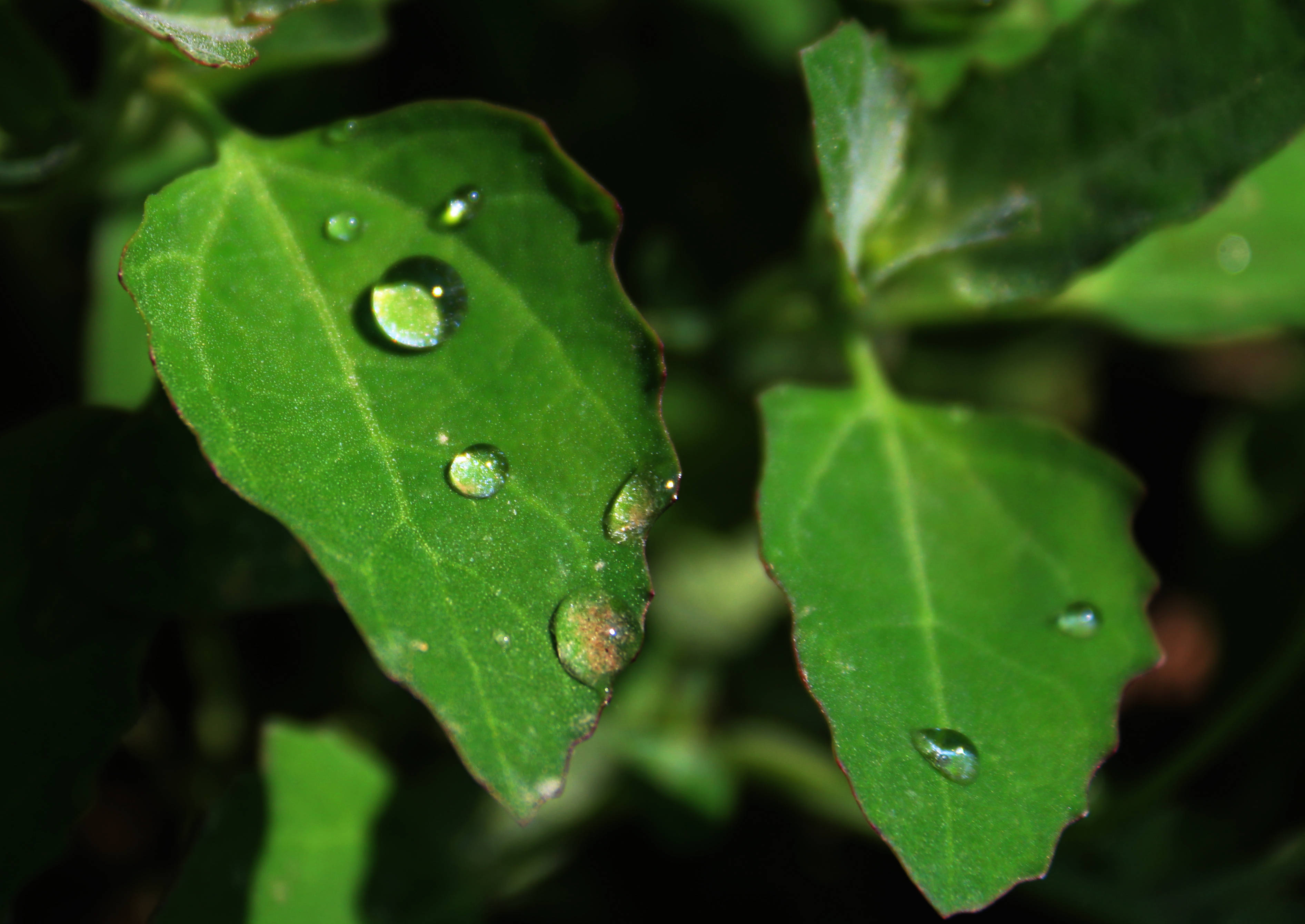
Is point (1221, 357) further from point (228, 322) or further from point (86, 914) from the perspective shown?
point (86, 914)

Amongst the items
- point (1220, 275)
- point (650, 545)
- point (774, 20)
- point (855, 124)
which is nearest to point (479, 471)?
point (855, 124)

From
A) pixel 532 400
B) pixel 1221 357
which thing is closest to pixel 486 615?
pixel 532 400

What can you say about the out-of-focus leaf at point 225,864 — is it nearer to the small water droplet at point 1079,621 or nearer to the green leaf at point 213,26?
the green leaf at point 213,26

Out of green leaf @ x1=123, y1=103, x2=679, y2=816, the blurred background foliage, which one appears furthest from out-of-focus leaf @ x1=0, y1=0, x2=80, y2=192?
green leaf @ x1=123, y1=103, x2=679, y2=816

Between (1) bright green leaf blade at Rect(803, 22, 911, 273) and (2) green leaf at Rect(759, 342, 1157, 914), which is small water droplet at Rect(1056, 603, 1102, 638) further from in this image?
(1) bright green leaf blade at Rect(803, 22, 911, 273)

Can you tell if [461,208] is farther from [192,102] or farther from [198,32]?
[192,102]

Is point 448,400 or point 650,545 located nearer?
point 448,400
